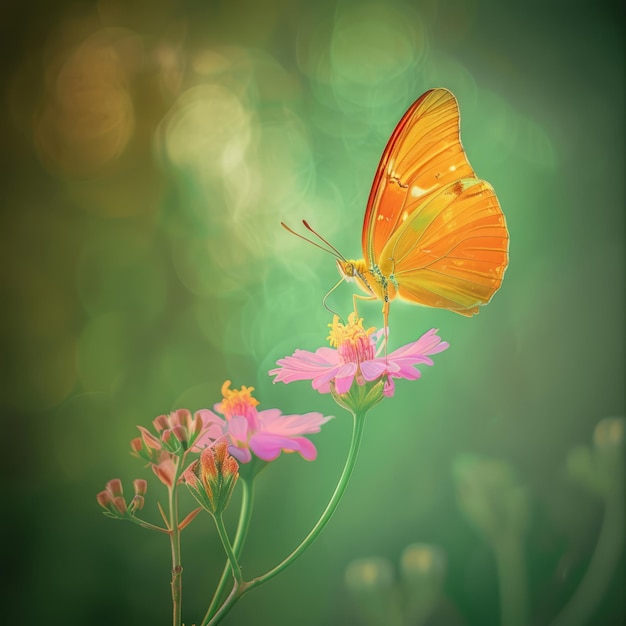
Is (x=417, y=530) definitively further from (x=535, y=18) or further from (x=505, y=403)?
(x=535, y=18)

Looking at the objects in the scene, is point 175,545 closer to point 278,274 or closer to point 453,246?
point 278,274

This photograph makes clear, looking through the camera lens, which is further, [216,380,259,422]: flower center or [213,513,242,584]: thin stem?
[216,380,259,422]: flower center

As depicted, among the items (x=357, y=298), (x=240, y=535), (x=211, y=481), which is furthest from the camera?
(x=357, y=298)

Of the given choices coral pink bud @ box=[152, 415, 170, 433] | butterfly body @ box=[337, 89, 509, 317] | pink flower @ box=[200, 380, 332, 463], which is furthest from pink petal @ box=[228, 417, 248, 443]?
butterfly body @ box=[337, 89, 509, 317]

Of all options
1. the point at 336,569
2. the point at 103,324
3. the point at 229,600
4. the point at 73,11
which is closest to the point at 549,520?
the point at 336,569

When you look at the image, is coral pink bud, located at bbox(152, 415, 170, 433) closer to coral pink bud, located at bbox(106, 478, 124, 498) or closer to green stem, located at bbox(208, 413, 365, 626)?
coral pink bud, located at bbox(106, 478, 124, 498)

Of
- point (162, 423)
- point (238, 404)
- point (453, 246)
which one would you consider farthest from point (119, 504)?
point (453, 246)
